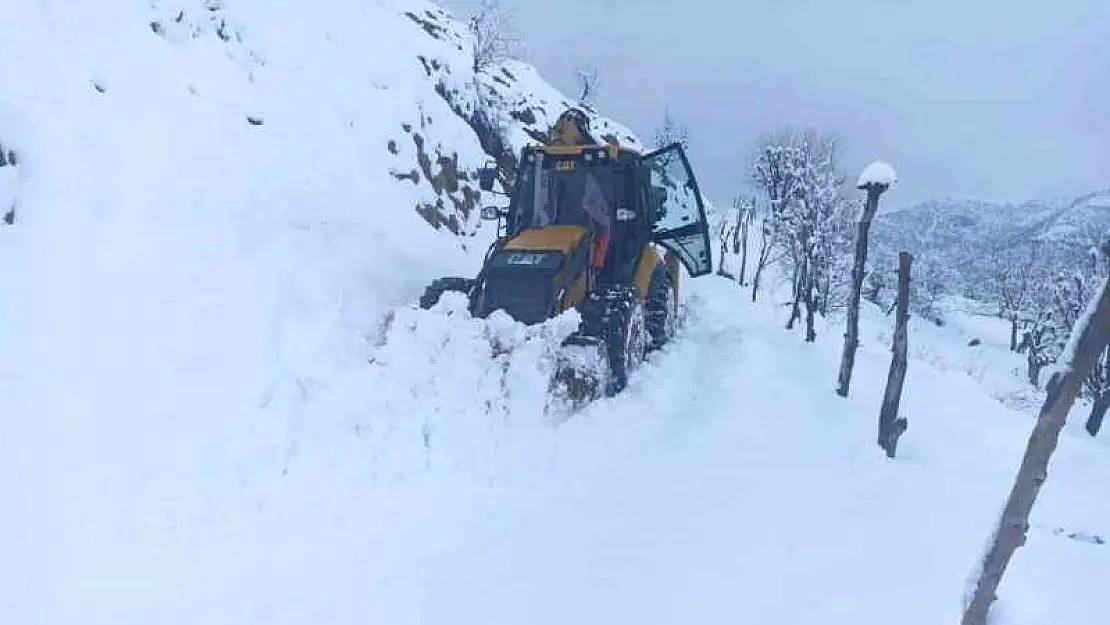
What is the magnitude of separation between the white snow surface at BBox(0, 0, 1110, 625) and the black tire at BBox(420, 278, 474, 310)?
0.45 metres

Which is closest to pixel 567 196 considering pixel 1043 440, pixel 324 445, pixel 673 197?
pixel 673 197

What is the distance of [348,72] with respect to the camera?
14445 millimetres

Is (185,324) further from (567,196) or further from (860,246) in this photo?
(860,246)

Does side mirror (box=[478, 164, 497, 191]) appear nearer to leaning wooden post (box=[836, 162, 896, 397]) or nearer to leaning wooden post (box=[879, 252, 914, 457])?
leaning wooden post (box=[836, 162, 896, 397])

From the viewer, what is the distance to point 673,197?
11.4 m

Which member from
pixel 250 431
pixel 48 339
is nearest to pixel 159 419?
pixel 250 431

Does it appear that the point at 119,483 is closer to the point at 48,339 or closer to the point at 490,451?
the point at 48,339

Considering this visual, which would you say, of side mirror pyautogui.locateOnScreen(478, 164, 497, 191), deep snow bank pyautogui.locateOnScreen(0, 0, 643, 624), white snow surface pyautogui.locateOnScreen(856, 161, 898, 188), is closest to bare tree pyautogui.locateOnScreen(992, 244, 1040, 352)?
white snow surface pyautogui.locateOnScreen(856, 161, 898, 188)

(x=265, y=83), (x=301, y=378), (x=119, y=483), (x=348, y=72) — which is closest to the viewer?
(x=119, y=483)

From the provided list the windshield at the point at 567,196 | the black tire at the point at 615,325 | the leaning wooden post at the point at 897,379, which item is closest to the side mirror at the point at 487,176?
the windshield at the point at 567,196

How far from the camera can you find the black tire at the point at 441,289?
9117mm

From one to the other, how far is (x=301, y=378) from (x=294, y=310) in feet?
4.95

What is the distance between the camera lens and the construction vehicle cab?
8836 millimetres

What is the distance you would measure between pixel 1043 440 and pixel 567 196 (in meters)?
7.81
